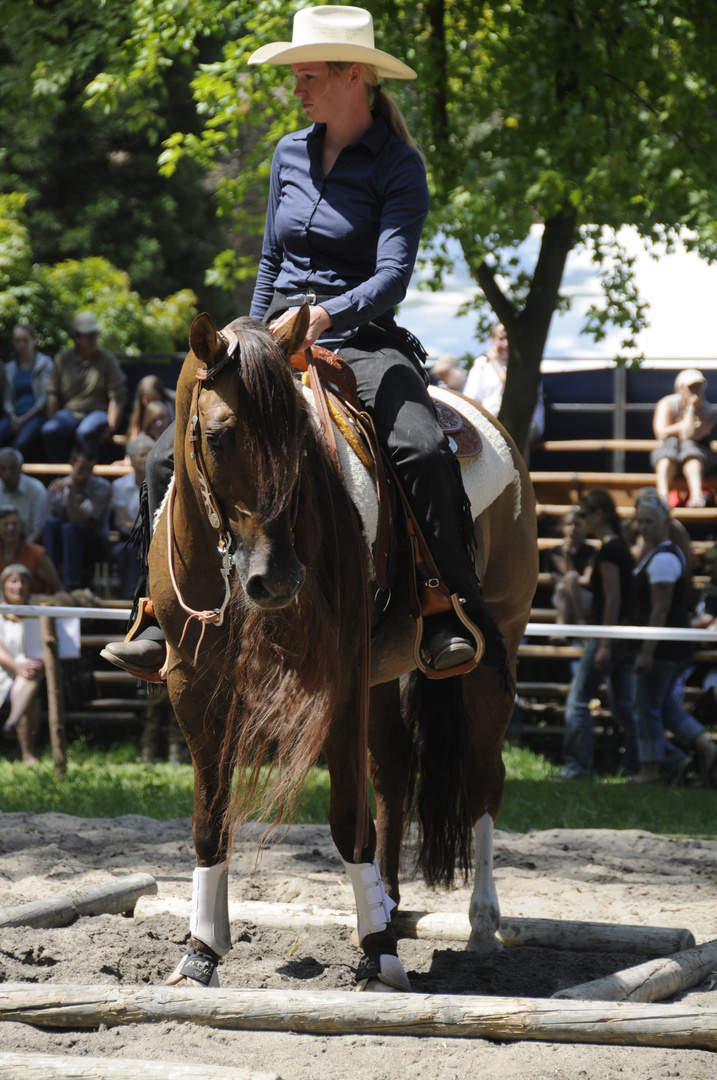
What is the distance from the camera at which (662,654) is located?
27.2ft

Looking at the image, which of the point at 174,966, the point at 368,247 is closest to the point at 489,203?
the point at 368,247

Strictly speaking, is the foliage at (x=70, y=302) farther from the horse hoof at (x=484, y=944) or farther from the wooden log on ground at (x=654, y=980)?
the wooden log on ground at (x=654, y=980)

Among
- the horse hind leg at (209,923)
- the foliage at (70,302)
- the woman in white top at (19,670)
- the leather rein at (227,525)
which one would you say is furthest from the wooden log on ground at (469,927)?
the foliage at (70,302)

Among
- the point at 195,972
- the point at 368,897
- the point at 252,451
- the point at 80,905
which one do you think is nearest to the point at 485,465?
the point at 252,451

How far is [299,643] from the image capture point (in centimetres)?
326

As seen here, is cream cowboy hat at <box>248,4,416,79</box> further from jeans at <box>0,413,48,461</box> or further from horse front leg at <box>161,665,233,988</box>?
jeans at <box>0,413,48,461</box>

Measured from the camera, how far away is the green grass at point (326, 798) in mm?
6945

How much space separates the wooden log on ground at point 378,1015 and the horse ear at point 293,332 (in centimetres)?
179

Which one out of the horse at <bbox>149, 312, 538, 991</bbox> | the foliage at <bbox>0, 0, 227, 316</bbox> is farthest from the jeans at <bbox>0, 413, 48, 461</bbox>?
the foliage at <bbox>0, 0, 227, 316</bbox>

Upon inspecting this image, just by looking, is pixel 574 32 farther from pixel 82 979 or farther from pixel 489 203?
pixel 82 979

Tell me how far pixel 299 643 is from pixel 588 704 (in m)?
5.67

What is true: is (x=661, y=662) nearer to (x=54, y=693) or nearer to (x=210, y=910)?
(x=54, y=693)

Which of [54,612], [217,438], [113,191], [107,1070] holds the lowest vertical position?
[107,1070]

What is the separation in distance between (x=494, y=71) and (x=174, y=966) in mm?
7215
